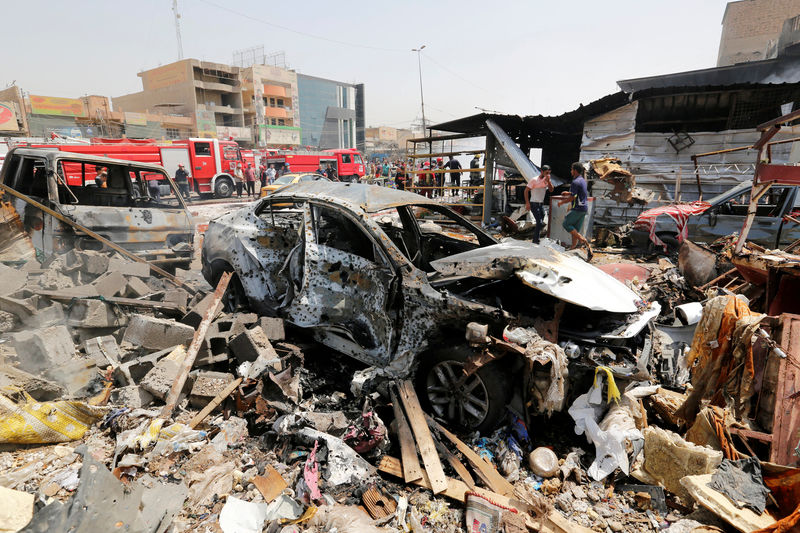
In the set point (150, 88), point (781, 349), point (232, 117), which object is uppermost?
point (150, 88)

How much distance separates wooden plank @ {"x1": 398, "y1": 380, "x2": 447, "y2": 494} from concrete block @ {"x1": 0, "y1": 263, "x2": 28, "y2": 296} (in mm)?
3986

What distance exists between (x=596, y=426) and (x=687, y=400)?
0.74 m

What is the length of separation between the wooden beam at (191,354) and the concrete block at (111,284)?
1.15m

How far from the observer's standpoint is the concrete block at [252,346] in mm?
3629

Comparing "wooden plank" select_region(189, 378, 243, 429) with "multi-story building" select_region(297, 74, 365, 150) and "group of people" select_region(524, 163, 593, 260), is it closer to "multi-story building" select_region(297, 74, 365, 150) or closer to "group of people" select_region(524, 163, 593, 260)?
"group of people" select_region(524, 163, 593, 260)

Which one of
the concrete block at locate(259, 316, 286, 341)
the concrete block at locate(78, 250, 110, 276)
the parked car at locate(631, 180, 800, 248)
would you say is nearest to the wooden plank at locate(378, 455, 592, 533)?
the concrete block at locate(259, 316, 286, 341)

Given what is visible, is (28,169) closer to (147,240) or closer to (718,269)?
(147,240)

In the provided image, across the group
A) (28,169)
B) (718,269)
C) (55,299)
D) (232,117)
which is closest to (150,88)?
(232,117)

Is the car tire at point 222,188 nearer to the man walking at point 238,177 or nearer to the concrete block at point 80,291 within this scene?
the man walking at point 238,177

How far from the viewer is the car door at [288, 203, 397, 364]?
3381 mm

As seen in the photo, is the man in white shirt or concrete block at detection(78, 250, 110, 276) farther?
the man in white shirt

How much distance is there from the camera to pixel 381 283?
11.1ft

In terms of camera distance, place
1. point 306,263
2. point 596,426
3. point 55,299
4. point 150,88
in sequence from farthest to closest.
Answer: point 150,88, point 55,299, point 306,263, point 596,426

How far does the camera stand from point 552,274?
3.13 meters
